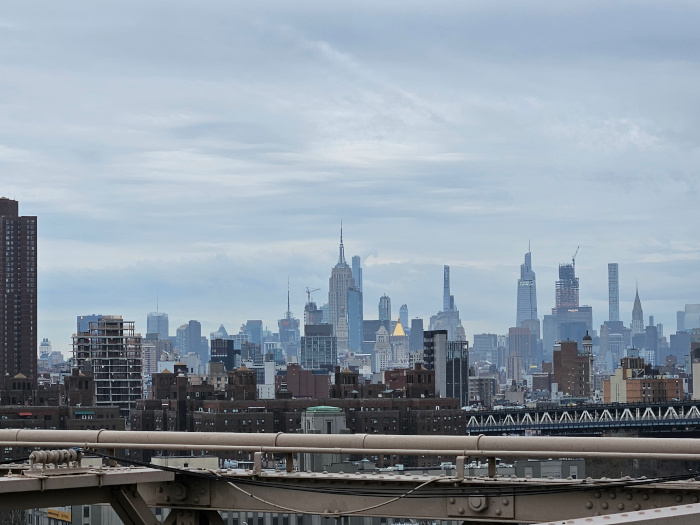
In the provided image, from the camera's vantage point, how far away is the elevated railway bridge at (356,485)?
1236cm

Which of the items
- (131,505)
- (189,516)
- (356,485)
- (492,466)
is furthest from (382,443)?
(131,505)

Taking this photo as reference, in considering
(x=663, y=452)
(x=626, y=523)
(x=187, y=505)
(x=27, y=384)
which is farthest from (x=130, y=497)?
(x=27, y=384)

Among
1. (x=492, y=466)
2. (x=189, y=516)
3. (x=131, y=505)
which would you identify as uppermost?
(x=492, y=466)

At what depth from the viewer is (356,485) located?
13.4 metres

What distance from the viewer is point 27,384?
19100 cm

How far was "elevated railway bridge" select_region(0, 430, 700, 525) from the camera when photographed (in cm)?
1236

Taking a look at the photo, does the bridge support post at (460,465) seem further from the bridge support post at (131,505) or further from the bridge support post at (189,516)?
the bridge support post at (131,505)

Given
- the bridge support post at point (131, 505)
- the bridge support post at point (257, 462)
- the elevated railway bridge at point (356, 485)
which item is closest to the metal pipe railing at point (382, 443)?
the elevated railway bridge at point (356, 485)

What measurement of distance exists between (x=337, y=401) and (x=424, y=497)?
168450 mm

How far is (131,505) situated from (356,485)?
2.26m

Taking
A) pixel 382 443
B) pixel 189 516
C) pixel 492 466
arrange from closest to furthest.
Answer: pixel 492 466
pixel 382 443
pixel 189 516

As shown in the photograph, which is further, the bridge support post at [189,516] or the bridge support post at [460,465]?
the bridge support post at [189,516]

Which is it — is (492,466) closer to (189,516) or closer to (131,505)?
(189,516)

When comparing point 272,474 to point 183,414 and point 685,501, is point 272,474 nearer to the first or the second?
point 685,501
